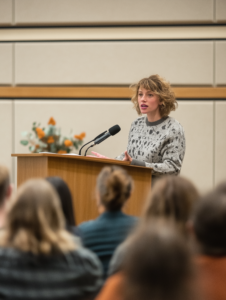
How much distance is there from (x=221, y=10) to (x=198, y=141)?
4.01 feet

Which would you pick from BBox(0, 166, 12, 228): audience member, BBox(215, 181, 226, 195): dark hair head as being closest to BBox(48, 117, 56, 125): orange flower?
BBox(0, 166, 12, 228): audience member

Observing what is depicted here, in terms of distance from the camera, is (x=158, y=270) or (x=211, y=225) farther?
(x=211, y=225)

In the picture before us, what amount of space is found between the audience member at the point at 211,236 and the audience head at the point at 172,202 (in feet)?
0.70

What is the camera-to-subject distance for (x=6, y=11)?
12.4 ft

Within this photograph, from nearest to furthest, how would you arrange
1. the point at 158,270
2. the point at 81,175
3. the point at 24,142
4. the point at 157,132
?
the point at 158,270, the point at 81,175, the point at 157,132, the point at 24,142

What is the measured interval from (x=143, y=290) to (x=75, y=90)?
3.26m

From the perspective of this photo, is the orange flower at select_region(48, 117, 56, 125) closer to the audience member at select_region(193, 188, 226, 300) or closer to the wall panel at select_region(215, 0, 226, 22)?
the wall panel at select_region(215, 0, 226, 22)

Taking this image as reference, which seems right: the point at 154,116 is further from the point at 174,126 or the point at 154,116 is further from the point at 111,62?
the point at 111,62

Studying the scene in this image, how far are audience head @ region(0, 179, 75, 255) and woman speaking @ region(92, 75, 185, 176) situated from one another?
4.41 feet

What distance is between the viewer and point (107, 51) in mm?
3725

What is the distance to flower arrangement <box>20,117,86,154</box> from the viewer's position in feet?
11.0

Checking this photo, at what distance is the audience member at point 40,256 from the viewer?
0.92m

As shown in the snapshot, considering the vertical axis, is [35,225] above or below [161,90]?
below

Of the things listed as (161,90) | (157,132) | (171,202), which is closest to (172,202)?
(171,202)
